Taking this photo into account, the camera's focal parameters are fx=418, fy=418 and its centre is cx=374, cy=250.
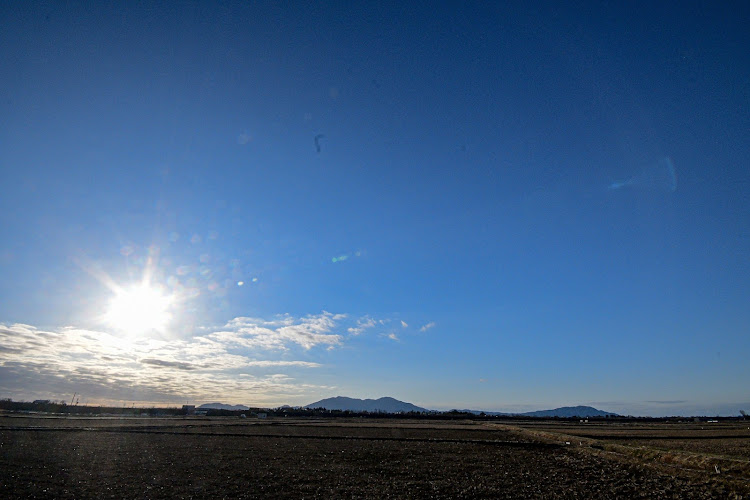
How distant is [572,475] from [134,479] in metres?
26.3

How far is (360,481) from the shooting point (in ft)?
79.1

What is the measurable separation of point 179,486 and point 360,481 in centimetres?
964

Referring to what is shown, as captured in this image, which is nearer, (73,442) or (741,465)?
(741,465)

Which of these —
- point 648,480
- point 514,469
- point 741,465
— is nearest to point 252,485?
point 514,469

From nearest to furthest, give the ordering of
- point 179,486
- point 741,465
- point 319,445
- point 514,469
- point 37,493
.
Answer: point 37,493 → point 179,486 → point 741,465 → point 514,469 → point 319,445

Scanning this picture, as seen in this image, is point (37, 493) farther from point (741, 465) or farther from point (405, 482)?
point (741, 465)

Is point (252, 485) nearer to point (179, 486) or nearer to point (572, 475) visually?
point (179, 486)

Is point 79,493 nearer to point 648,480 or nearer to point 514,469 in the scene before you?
point 514,469

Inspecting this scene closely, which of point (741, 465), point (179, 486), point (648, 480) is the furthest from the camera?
point (741, 465)

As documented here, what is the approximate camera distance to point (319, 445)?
4384 centimetres

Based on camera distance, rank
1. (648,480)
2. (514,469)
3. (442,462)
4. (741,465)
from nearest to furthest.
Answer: (648,480)
(741,465)
(514,469)
(442,462)

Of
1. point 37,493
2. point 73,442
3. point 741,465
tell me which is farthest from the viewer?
point 73,442

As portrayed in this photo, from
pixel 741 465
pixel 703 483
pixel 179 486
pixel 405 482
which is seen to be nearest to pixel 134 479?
pixel 179 486

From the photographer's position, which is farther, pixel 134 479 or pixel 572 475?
pixel 572 475
